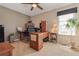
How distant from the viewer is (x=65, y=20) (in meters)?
1.71

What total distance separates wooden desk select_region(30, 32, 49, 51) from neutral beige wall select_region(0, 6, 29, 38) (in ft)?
0.89

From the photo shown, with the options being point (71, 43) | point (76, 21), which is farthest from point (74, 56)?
point (76, 21)

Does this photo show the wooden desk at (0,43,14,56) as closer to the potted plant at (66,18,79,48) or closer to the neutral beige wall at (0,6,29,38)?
the neutral beige wall at (0,6,29,38)

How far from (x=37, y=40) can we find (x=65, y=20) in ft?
1.86

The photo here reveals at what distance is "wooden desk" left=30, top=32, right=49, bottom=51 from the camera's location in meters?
1.70

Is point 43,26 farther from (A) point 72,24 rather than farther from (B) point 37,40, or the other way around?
(A) point 72,24

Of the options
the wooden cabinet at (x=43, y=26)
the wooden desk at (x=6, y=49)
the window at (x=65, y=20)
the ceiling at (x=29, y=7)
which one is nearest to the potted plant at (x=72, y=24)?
the window at (x=65, y=20)

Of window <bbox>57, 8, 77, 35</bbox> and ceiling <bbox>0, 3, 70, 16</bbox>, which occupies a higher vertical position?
ceiling <bbox>0, 3, 70, 16</bbox>

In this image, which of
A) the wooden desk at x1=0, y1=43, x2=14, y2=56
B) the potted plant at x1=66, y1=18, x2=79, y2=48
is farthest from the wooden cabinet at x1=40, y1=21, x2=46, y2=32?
the wooden desk at x1=0, y1=43, x2=14, y2=56

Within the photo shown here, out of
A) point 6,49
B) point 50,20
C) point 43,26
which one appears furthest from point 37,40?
point 6,49

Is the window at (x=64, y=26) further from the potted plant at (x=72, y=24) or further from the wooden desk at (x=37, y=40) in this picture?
the wooden desk at (x=37, y=40)

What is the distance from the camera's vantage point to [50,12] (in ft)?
5.72

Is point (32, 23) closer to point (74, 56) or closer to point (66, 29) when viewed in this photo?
point (66, 29)

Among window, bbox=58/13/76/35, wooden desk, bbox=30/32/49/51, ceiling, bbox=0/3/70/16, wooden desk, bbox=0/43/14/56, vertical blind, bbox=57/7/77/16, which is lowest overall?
wooden desk, bbox=0/43/14/56
